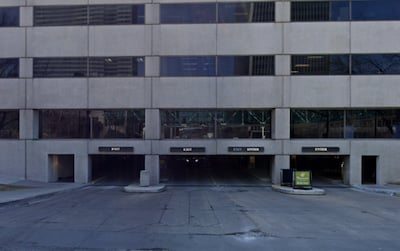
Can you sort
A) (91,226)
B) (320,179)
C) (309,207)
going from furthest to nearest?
(320,179) < (309,207) < (91,226)

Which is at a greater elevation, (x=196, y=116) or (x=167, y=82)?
(x=167, y=82)

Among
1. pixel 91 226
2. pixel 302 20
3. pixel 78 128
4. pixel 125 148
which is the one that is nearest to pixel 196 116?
pixel 125 148

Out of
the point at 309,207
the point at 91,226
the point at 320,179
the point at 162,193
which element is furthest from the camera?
the point at 320,179

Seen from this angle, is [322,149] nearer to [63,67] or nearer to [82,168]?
[82,168]

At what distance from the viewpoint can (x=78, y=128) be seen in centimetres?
2253

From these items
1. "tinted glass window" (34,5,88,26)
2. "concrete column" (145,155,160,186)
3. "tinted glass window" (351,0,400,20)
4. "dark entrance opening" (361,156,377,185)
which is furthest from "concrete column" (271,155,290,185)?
"tinted glass window" (34,5,88,26)

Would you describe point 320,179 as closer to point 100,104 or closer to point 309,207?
point 309,207

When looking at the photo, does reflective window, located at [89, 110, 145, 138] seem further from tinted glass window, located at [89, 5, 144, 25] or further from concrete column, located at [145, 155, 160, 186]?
tinted glass window, located at [89, 5, 144, 25]

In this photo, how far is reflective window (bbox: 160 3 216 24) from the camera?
22.0m

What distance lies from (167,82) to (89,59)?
5534mm

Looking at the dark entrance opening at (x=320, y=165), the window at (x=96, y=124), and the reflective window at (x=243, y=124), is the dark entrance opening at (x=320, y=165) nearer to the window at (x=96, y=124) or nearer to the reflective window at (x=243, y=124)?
the reflective window at (x=243, y=124)

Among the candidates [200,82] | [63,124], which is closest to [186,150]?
[200,82]

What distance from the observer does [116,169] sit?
2861 centimetres

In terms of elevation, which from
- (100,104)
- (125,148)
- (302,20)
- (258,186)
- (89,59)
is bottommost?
(258,186)
